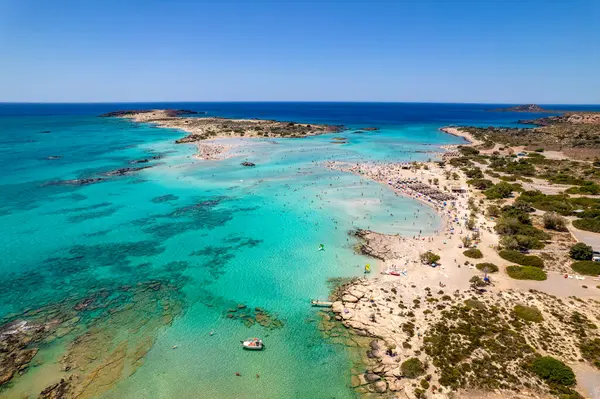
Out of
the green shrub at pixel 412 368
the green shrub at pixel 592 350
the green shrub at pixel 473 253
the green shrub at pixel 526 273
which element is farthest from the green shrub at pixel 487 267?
the green shrub at pixel 412 368

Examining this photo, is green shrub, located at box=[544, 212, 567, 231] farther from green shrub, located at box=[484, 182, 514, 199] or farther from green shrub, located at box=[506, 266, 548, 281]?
green shrub, located at box=[506, 266, 548, 281]

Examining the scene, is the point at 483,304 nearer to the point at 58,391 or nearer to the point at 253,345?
the point at 253,345

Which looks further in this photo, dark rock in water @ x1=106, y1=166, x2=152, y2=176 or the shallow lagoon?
dark rock in water @ x1=106, y1=166, x2=152, y2=176

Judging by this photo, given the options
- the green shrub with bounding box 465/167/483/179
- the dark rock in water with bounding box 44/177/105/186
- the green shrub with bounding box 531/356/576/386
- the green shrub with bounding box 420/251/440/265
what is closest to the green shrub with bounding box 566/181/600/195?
the green shrub with bounding box 465/167/483/179

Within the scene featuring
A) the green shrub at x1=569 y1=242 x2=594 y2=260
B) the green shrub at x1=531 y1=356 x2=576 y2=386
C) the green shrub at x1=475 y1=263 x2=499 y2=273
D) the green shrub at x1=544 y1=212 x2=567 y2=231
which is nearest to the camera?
the green shrub at x1=531 y1=356 x2=576 y2=386

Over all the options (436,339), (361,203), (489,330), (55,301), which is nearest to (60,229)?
(55,301)

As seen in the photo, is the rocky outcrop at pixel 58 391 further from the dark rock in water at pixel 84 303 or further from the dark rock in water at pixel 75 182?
the dark rock in water at pixel 75 182

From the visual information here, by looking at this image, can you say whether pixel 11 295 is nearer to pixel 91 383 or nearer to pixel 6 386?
pixel 6 386
